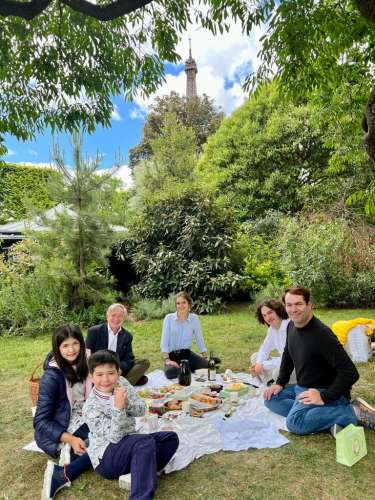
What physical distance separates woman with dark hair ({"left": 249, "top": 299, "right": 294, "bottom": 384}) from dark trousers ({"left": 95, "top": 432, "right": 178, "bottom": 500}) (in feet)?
5.98

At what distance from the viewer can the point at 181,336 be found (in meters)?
4.94

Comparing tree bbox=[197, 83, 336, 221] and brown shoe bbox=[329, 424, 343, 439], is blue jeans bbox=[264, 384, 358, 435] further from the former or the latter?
tree bbox=[197, 83, 336, 221]

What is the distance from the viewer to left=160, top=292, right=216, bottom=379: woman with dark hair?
4879mm

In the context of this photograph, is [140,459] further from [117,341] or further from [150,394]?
[117,341]

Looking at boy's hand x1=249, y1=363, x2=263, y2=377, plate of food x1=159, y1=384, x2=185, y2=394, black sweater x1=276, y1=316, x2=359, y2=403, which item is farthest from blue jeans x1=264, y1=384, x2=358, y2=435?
plate of food x1=159, y1=384, x2=185, y2=394

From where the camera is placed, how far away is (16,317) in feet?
26.3

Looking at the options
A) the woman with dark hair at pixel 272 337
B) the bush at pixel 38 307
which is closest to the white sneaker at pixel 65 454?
the woman with dark hair at pixel 272 337

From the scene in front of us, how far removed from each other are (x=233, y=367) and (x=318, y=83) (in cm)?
391

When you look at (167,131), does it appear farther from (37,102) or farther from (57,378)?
(57,378)

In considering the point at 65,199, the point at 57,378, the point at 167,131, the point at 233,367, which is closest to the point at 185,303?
the point at 233,367

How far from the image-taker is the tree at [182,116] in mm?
30342

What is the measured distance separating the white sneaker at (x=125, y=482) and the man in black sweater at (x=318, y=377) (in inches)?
59.4

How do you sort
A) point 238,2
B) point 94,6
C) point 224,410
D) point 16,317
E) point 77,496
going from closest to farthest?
point 77,496, point 94,6, point 238,2, point 224,410, point 16,317

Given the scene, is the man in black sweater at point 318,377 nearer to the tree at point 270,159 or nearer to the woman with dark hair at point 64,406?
the woman with dark hair at point 64,406
